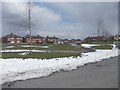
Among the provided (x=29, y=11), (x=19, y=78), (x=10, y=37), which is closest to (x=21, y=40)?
(x=10, y=37)

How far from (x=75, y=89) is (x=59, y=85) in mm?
1221

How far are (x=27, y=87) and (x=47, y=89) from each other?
115cm

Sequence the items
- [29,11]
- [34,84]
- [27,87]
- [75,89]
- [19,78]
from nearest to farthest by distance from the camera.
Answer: [75,89]
[27,87]
[34,84]
[19,78]
[29,11]

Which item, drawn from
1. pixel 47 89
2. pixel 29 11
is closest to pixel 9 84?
pixel 47 89

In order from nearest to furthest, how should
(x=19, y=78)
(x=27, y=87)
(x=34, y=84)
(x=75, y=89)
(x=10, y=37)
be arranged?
1. (x=75, y=89)
2. (x=27, y=87)
3. (x=34, y=84)
4. (x=19, y=78)
5. (x=10, y=37)

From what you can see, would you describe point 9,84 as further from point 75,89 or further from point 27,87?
point 75,89

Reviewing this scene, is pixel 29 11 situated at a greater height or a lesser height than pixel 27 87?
greater

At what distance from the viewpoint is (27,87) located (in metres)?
11.2

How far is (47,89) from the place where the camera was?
1050cm

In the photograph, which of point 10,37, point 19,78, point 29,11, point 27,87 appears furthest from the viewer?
point 10,37

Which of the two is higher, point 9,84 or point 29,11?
point 29,11

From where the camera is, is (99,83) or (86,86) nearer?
(86,86)

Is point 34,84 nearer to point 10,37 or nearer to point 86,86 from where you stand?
point 86,86

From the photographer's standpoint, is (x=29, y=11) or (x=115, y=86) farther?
(x=29, y=11)
